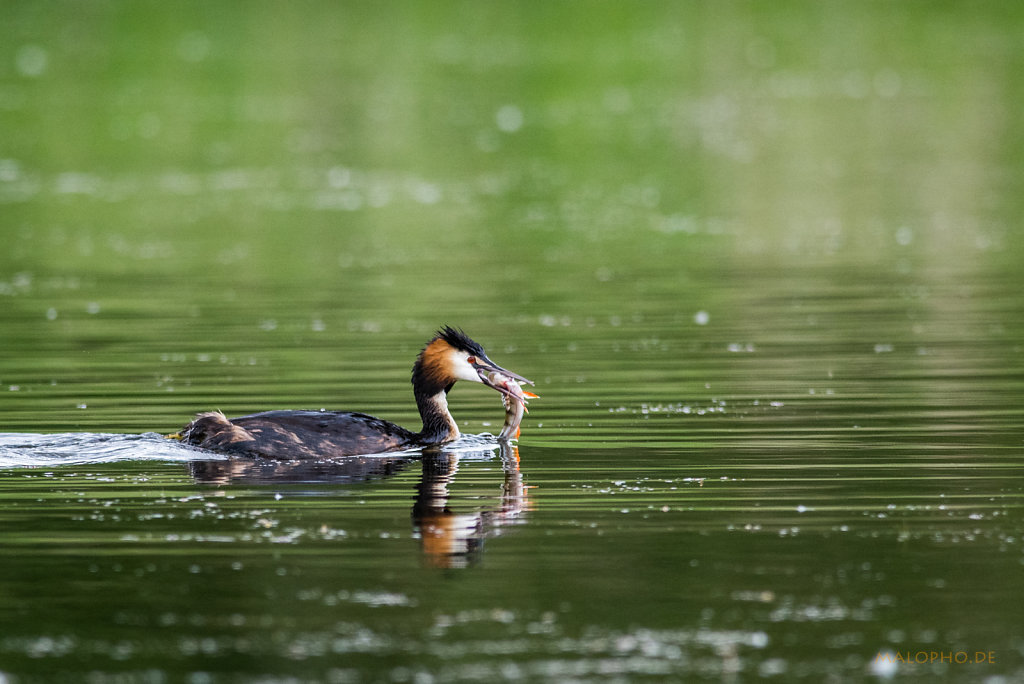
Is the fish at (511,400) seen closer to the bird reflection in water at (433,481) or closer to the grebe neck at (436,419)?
the bird reflection in water at (433,481)

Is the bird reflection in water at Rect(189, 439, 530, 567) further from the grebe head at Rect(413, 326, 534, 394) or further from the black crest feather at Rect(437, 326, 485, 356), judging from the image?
the black crest feather at Rect(437, 326, 485, 356)

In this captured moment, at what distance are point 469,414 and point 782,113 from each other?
1488 inches

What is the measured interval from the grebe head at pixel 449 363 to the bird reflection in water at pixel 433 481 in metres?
0.58

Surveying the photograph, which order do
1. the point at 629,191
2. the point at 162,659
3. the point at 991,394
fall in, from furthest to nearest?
1. the point at 629,191
2. the point at 991,394
3. the point at 162,659

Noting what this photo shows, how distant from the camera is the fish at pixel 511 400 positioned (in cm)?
1328

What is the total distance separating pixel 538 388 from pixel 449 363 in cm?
238

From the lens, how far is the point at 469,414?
15648mm

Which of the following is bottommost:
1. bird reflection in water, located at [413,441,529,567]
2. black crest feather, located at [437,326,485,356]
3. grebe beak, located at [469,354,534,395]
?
bird reflection in water, located at [413,441,529,567]

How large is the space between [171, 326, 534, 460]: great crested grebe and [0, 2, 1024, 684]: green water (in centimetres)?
21

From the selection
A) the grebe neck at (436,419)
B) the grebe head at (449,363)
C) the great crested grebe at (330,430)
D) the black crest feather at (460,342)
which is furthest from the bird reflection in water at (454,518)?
the black crest feather at (460,342)

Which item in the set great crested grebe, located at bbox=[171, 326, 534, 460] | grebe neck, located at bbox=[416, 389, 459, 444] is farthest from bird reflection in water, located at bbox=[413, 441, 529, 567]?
grebe neck, located at bbox=[416, 389, 459, 444]

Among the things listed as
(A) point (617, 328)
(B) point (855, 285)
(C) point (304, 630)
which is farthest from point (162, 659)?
(B) point (855, 285)

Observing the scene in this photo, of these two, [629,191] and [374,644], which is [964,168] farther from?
[374,644]

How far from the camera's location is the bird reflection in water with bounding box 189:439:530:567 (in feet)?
32.2
